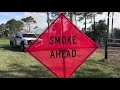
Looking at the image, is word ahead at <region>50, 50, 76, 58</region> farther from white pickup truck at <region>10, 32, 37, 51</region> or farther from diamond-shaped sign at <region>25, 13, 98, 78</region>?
white pickup truck at <region>10, 32, 37, 51</region>

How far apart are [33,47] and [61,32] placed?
0.62 meters

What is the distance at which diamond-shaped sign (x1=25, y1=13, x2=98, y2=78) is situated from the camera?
3956 millimetres

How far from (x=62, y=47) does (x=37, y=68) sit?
581 centimetres

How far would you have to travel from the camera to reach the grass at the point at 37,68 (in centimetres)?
841

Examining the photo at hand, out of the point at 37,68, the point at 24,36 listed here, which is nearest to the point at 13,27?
the point at 24,36

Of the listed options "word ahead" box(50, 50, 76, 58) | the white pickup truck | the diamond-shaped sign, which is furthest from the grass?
"word ahead" box(50, 50, 76, 58)

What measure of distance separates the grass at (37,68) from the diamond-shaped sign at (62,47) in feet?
12.1

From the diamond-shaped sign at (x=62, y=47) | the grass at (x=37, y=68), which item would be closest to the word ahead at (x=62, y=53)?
the diamond-shaped sign at (x=62, y=47)

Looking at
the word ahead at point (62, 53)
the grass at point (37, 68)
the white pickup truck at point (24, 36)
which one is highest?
the white pickup truck at point (24, 36)

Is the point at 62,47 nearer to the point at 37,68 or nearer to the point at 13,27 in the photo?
the point at 13,27

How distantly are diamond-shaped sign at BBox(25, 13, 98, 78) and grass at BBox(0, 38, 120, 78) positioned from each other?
370 cm

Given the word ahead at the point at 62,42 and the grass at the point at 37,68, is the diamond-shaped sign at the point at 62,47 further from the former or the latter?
the grass at the point at 37,68
